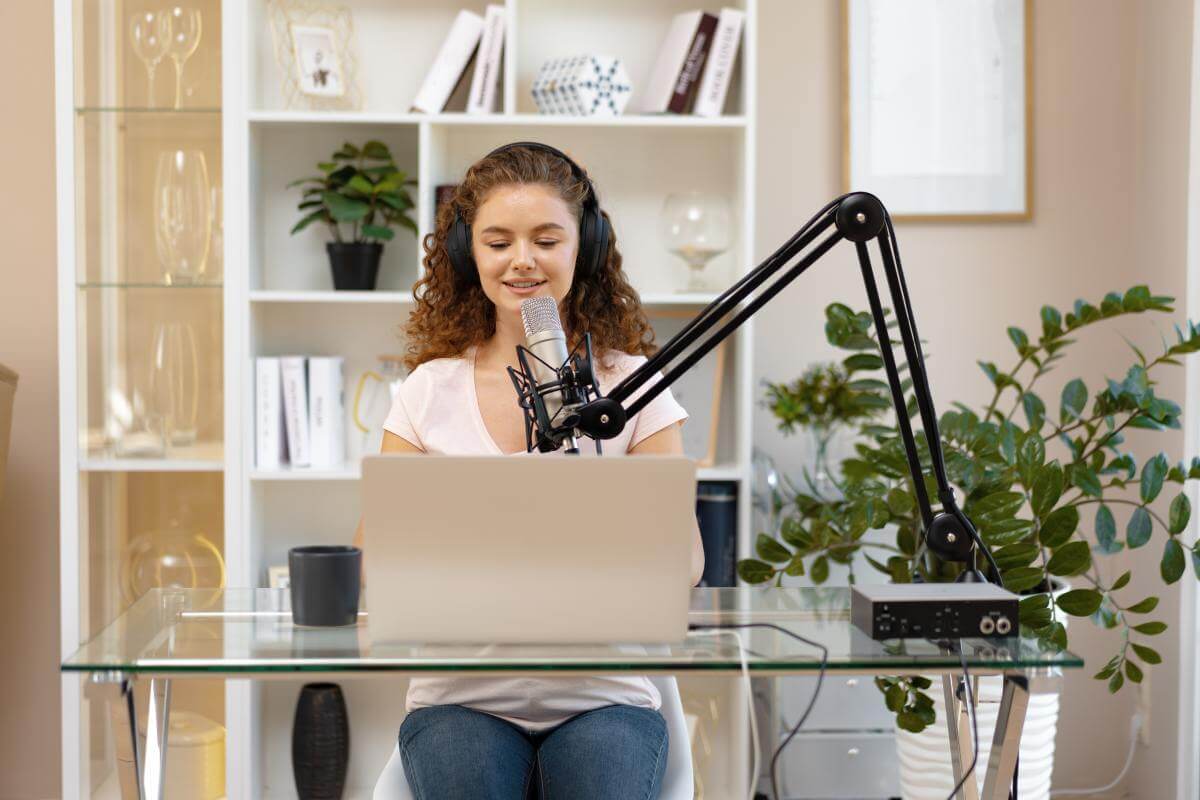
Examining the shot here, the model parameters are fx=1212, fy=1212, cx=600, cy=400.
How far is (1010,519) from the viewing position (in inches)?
79.8

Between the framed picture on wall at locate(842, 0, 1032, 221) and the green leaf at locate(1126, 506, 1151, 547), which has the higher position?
the framed picture on wall at locate(842, 0, 1032, 221)

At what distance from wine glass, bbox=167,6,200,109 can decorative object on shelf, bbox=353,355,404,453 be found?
2.46ft

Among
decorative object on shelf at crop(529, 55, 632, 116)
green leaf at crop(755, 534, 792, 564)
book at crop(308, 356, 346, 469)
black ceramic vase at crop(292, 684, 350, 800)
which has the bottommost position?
black ceramic vase at crop(292, 684, 350, 800)

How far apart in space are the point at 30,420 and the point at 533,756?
6.33 ft

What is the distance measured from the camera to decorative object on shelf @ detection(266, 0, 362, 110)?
271 centimetres

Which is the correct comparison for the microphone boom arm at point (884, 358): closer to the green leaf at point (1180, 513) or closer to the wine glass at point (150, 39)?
the green leaf at point (1180, 513)

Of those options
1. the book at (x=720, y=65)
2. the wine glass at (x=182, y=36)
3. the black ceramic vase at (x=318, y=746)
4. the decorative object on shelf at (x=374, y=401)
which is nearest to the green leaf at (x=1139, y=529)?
the book at (x=720, y=65)

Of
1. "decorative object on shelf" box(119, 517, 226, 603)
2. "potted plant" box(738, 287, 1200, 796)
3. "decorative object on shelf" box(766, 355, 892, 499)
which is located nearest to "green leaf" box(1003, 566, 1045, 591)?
"potted plant" box(738, 287, 1200, 796)

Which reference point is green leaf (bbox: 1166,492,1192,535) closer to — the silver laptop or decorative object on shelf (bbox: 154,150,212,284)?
the silver laptop

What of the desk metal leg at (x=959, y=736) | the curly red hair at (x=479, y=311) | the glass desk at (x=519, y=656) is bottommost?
the desk metal leg at (x=959, y=736)

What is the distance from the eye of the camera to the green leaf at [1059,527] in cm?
208

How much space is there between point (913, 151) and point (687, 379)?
2.57ft

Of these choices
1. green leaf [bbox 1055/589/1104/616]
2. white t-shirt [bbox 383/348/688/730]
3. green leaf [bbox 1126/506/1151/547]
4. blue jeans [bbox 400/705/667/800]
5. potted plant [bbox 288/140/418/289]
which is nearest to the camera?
blue jeans [bbox 400/705/667/800]

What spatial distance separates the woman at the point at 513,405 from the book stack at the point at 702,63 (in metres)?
0.79
